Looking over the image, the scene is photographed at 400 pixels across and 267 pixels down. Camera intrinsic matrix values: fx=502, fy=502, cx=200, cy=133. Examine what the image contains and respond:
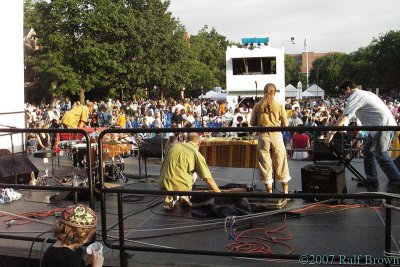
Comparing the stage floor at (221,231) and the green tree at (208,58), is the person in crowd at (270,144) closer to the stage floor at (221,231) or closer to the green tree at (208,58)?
the stage floor at (221,231)

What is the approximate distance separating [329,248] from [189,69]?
58.8 metres

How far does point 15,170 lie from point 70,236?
6.60m

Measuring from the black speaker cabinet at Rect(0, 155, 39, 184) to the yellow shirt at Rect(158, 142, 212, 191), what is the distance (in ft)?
12.5

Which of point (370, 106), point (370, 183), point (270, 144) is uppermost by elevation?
point (370, 106)

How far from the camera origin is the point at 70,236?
3.65 metres

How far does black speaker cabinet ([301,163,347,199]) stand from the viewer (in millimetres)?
7410

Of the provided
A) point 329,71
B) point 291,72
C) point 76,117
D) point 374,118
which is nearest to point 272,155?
point 374,118

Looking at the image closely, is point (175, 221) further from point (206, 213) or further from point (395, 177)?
point (395, 177)

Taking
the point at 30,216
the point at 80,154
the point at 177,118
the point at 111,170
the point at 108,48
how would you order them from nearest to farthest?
the point at 30,216, the point at 80,154, the point at 111,170, the point at 177,118, the point at 108,48

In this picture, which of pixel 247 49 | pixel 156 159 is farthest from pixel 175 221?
pixel 247 49

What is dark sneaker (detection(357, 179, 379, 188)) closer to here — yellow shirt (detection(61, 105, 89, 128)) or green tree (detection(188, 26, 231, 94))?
yellow shirt (detection(61, 105, 89, 128))

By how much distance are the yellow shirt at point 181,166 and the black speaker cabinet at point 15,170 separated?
12.5ft

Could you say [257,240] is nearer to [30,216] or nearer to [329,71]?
[30,216]

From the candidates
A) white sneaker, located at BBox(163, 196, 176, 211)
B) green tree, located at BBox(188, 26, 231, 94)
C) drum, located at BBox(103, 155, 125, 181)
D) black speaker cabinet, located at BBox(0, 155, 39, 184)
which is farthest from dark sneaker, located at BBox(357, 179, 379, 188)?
green tree, located at BBox(188, 26, 231, 94)
